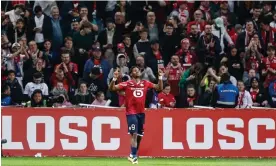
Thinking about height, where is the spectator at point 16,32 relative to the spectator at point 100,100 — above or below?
above

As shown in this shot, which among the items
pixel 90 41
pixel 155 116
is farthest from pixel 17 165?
pixel 90 41

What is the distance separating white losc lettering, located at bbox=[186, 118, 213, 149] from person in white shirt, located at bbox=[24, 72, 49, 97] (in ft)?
13.2

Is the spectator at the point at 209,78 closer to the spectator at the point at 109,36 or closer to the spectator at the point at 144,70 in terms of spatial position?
the spectator at the point at 144,70

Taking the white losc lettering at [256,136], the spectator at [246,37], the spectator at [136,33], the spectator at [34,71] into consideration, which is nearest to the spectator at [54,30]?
the spectator at [34,71]

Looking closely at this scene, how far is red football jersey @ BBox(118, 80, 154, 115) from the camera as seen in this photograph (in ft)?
57.7

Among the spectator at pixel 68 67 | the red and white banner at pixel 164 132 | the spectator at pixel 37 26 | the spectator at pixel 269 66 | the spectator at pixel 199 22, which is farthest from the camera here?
the spectator at pixel 199 22

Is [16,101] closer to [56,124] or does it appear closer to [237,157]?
[56,124]

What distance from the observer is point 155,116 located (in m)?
19.9

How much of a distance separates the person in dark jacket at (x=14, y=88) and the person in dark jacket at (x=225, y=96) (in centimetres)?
518

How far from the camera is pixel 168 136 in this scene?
19906 mm

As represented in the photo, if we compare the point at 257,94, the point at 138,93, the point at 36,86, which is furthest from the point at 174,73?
the point at 138,93

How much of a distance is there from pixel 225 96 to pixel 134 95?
4227 mm

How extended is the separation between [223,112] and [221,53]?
3825 mm

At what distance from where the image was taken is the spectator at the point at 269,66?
22516 mm
